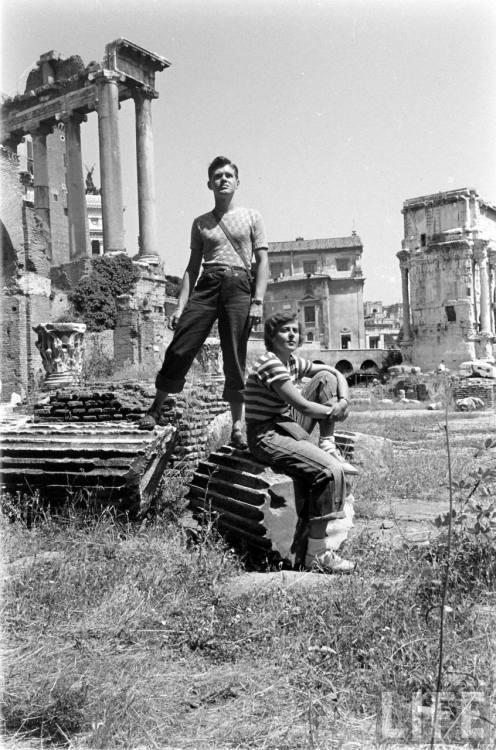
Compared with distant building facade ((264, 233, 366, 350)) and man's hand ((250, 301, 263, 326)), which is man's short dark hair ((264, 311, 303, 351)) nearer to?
man's hand ((250, 301, 263, 326))

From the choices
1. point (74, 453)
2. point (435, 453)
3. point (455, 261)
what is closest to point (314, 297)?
point (455, 261)

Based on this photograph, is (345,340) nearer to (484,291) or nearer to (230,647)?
(484,291)

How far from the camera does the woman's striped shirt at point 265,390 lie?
12.7ft

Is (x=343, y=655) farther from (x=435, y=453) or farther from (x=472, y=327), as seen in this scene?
(x=472, y=327)

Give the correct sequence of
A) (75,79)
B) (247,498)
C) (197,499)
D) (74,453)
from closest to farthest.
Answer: (247,498)
(197,499)
(74,453)
(75,79)

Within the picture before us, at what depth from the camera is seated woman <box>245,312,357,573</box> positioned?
12.0ft

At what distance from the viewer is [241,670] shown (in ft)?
8.19

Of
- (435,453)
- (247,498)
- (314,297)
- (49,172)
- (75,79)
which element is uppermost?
(75,79)

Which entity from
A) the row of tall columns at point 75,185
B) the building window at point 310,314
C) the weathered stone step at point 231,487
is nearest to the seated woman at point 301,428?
the weathered stone step at point 231,487

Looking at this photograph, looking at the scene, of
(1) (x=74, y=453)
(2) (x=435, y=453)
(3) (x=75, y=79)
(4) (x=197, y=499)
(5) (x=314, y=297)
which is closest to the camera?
(4) (x=197, y=499)

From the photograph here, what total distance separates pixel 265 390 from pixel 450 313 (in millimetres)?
37972

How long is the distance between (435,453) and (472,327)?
104 ft

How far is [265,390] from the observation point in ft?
13.0

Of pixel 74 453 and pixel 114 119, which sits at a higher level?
pixel 114 119
